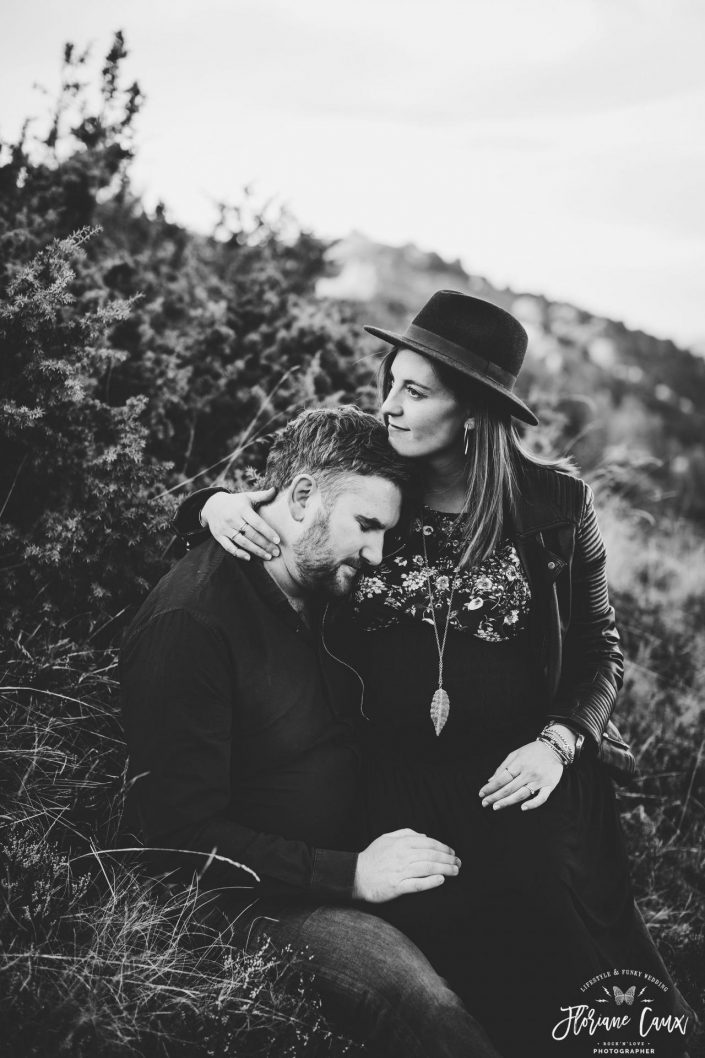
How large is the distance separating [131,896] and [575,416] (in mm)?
9470

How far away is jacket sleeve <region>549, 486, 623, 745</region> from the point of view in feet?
8.78

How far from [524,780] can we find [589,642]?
73 cm

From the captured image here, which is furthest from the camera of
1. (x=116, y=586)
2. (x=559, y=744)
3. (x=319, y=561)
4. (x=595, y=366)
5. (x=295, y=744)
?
(x=595, y=366)

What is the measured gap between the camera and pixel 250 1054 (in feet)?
6.25

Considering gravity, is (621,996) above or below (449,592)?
below

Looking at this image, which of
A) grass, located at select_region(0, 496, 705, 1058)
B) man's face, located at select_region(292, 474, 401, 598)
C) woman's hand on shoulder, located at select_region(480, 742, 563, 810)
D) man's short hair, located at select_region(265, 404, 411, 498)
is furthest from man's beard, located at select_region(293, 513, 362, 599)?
grass, located at select_region(0, 496, 705, 1058)

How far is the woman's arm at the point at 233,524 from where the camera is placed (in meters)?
2.31

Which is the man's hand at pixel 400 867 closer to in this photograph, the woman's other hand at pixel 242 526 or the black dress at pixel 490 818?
the black dress at pixel 490 818

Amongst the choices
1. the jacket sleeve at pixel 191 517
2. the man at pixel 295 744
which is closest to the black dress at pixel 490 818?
the man at pixel 295 744

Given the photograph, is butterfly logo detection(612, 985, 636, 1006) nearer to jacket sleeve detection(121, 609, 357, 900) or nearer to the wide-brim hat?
jacket sleeve detection(121, 609, 357, 900)

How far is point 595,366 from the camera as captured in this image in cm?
1416

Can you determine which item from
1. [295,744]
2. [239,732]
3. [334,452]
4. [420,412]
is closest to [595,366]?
[420,412]

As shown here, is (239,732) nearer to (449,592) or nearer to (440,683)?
(440,683)

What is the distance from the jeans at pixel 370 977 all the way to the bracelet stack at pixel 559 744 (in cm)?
80
